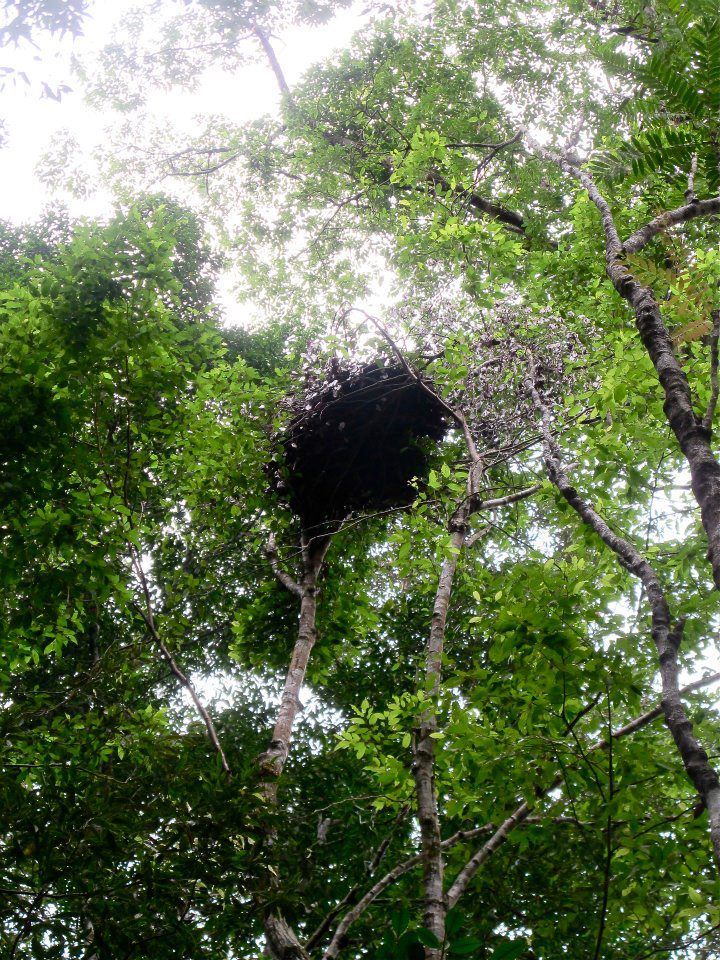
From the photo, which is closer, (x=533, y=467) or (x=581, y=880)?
(x=581, y=880)

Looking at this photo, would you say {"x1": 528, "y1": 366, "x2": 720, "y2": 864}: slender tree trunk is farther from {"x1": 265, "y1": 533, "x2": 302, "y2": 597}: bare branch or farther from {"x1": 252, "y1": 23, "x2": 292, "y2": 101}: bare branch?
{"x1": 252, "y1": 23, "x2": 292, "y2": 101}: bare branch

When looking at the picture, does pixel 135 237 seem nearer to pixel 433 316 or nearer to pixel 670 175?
pixel 433 316


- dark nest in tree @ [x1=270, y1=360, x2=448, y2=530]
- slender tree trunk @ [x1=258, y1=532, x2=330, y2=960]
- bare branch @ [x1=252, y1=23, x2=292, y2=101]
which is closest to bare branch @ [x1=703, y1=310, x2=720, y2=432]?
slender tree trunk @ [x1=258, y1=532, x2=330, y2=960]

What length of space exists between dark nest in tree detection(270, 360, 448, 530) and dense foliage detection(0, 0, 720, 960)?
2.3 inches

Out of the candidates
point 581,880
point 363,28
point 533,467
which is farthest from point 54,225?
point 581,880

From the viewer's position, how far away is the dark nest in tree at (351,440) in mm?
6527

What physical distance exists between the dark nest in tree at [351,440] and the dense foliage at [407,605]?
6 cm

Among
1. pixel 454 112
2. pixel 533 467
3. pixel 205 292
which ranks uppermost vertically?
pixel 454 112

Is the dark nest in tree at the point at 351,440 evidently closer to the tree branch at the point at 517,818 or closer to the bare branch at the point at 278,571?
the bare branch at the point at 278,571

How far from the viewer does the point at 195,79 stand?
1600 centimetres

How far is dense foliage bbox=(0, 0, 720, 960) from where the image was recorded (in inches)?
123

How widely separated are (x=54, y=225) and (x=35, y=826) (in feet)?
36.5

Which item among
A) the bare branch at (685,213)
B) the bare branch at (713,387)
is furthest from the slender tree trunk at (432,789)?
the bare branch at (685,213)

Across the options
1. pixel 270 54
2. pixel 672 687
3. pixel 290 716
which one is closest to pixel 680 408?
pixel 672 687
